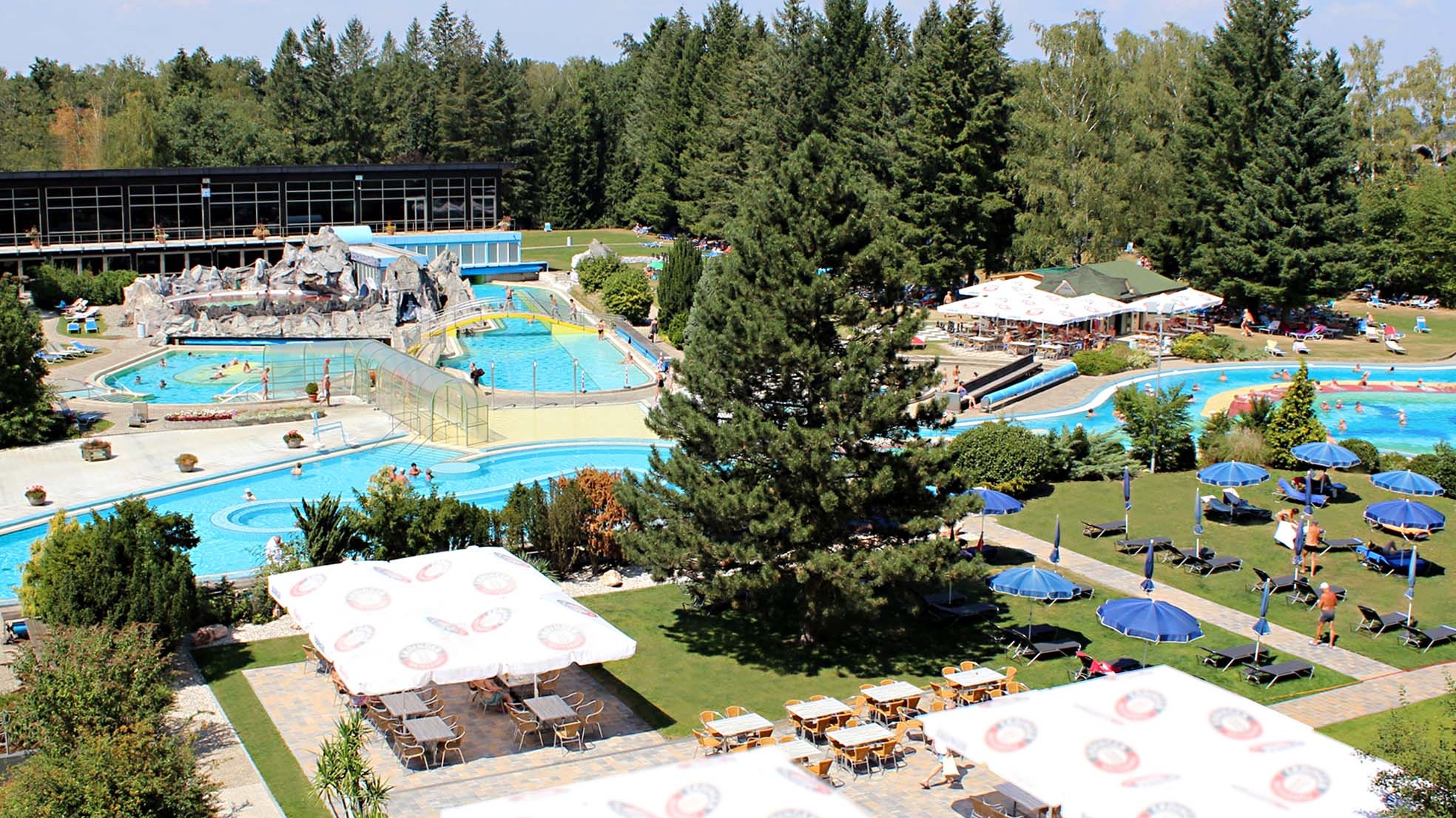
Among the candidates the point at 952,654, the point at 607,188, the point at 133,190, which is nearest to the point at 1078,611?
the point at 952,654

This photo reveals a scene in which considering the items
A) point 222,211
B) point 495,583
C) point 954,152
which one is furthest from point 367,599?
point 222,211

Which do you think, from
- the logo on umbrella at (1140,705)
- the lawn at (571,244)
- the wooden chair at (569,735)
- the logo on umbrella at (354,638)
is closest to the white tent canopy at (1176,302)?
the lawn at (571,244)

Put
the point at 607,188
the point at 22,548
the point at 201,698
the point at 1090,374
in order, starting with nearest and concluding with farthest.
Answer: the point at 201,698 < the point at 22,548 < the point at 1090,374 < the point at 607,188

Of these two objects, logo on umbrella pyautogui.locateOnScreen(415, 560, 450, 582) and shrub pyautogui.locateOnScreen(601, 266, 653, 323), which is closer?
logo on umbrella pyautogui.locateOnScreen(415, 560, 450, 582)

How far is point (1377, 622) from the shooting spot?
22203 millimetres

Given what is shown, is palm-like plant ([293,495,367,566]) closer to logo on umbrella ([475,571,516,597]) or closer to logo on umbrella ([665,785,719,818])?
logo on umbrella ([475,571,516,597])

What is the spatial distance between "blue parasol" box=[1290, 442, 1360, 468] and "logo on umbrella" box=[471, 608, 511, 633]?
1850 centimetres

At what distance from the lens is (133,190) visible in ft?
208

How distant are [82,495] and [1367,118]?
207 feet

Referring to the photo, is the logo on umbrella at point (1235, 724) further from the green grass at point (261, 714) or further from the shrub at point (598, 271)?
the shrub at point (598, 271)

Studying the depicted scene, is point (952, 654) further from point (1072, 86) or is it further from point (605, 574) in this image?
point (1072, 86)

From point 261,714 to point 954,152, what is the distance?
42629 mm

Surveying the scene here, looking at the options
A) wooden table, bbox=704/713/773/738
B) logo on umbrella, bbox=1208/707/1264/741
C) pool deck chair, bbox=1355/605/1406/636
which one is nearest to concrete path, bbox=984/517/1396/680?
pool deck chair, bbox=1355/605/1406/636

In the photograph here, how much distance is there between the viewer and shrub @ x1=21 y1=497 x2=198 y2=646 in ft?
64.2
